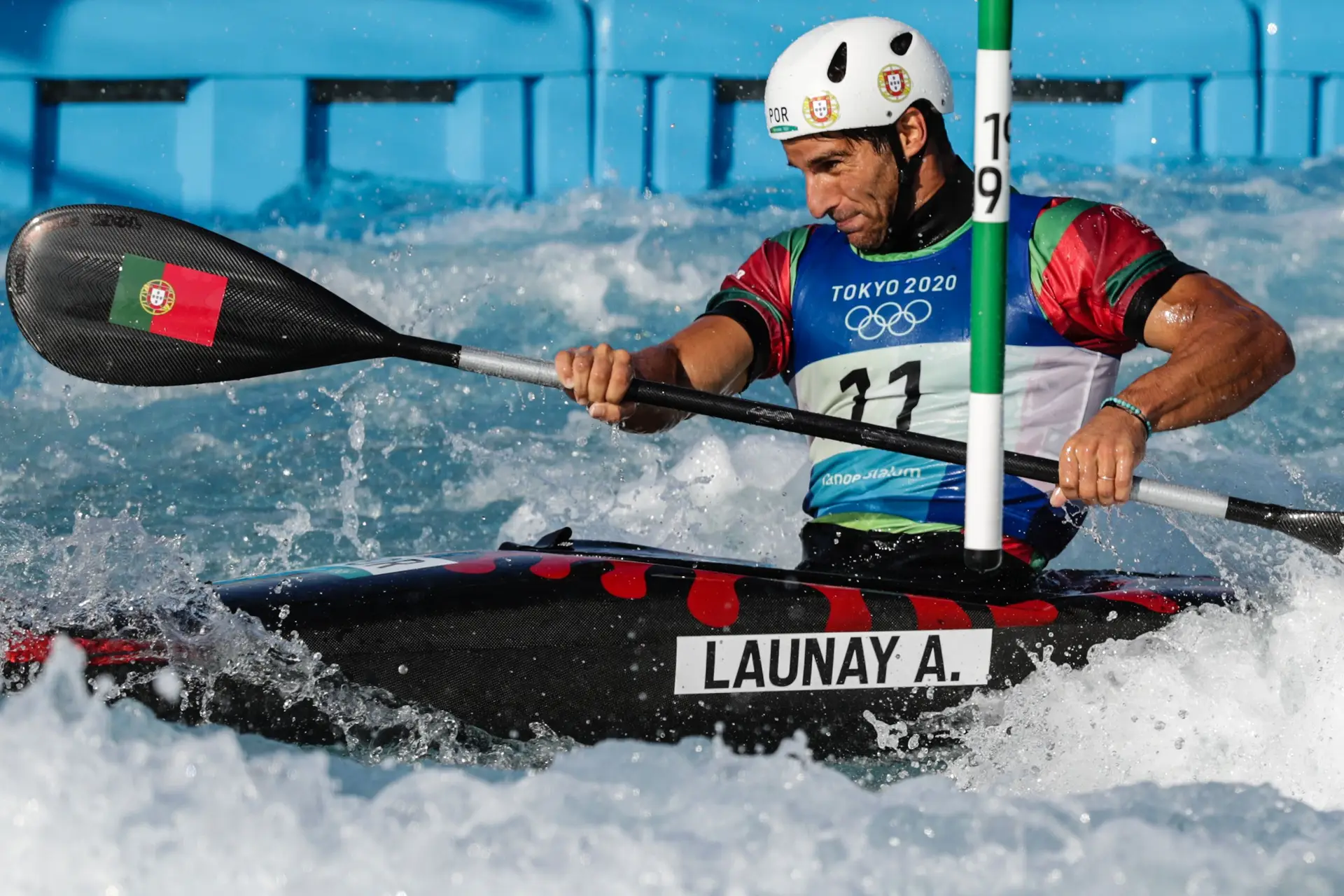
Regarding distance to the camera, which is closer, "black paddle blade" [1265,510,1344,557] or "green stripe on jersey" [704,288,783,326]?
"black paddle blade" [1265,510,1344,557]

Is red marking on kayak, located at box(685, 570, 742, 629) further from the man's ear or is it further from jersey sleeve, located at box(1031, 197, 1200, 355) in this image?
the man's ear

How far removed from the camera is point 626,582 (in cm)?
262

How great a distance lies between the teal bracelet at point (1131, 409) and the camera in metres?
2.51

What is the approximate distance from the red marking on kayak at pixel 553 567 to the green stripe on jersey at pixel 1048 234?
0.99m

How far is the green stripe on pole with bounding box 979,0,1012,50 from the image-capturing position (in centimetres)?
224

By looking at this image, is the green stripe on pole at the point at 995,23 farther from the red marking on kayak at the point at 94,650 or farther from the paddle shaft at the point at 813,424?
the red marking on kayak at the point at 94,650

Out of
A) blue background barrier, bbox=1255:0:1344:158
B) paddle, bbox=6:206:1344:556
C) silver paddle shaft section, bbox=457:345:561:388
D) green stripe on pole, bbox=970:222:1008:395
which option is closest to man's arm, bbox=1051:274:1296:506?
green stripe on pole, bbox=970:222:1008:395

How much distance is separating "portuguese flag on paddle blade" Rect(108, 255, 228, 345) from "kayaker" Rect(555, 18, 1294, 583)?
73 cm

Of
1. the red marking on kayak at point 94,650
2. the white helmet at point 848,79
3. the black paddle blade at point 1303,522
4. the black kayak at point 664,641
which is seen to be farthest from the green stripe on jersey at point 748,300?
the red marking on kayak at point 94,650

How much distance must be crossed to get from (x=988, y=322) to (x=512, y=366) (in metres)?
0.83

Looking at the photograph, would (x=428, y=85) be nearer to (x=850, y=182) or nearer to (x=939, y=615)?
(x=850, y=182)

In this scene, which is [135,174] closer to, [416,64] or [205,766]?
[416,64]

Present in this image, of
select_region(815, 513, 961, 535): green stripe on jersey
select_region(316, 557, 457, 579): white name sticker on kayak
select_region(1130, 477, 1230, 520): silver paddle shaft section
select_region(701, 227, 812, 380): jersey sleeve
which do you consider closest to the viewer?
select_region(1130, 477, 1230, 520): silver paddle shaft section

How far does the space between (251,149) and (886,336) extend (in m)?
4.56
